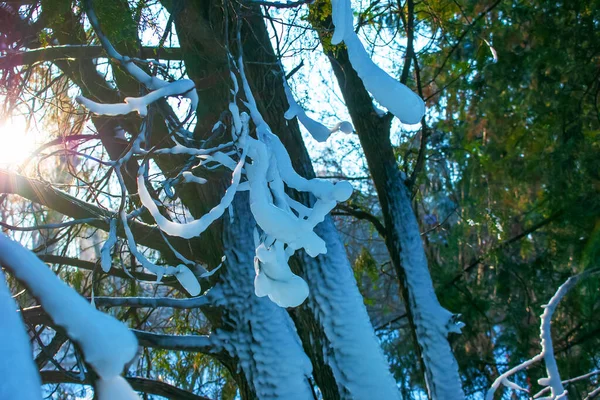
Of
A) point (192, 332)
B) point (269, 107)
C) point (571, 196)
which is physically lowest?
point (192, 332)

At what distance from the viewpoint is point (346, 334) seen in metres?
2.74

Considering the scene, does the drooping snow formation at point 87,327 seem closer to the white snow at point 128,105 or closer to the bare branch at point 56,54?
the white snow at point 128,105

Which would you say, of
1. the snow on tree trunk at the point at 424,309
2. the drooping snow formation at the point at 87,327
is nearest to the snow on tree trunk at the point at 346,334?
the snow on tree trunk at the point at 424,309

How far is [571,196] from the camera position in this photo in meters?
A: 5.55

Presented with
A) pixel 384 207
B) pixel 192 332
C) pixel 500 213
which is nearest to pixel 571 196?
pixel 500 213

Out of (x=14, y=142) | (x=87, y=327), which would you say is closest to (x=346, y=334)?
(x=14, y=142)

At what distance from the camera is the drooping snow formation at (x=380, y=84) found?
4.23 ft

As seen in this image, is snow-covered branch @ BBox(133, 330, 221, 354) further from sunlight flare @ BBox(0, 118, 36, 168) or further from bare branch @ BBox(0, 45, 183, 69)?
bare branch @ BBox(0, 45, 183, 69)

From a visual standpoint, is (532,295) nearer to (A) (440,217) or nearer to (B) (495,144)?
(A) (440,217)

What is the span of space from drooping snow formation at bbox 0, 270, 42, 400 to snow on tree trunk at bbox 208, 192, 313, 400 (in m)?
1.86

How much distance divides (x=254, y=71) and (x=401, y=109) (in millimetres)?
1794

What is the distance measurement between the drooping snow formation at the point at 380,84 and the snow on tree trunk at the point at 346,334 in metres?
1.59

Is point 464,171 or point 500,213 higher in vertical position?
point 464,171

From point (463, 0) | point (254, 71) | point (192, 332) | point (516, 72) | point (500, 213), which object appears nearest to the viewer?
point (254, 71)
